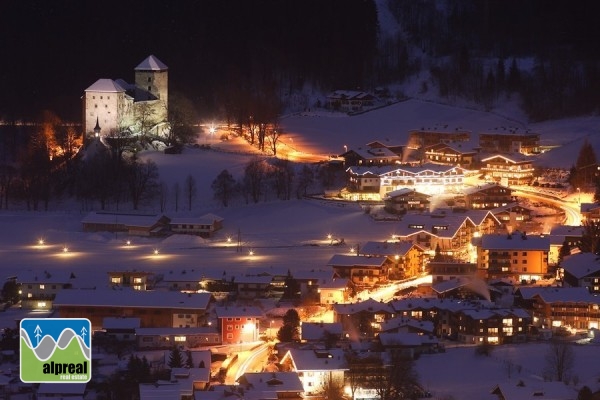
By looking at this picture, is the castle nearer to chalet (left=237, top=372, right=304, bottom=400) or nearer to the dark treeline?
the dark treeline

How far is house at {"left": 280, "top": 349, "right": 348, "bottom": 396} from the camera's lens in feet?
47.4

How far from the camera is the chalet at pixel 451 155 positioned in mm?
30281

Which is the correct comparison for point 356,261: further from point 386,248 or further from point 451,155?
point 451,155

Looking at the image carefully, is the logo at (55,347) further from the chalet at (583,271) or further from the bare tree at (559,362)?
the chalet at (583,271)

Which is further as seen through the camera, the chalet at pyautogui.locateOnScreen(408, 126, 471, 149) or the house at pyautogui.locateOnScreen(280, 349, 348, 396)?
the chalet at pyautogui.locateOnScreen(408, 126, 471, 149)

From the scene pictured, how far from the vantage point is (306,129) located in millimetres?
33531

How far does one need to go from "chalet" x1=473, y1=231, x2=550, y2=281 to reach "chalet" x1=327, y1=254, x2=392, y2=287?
5.69 feet

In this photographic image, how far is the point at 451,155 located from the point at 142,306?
45.5 feet

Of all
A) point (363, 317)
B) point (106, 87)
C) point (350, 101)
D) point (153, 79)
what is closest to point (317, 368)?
point (363, 317)

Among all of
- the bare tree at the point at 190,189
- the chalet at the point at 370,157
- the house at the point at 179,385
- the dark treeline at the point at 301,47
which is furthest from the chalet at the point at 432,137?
the house at the point at 179,385

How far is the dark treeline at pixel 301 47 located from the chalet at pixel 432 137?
2.99 m

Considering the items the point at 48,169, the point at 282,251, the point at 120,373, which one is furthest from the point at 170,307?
the point at 48,169

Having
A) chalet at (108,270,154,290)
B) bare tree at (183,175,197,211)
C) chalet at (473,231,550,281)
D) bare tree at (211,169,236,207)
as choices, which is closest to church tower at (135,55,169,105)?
bare tree at (183,175,197,211)

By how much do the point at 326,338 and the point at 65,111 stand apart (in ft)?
56.8
